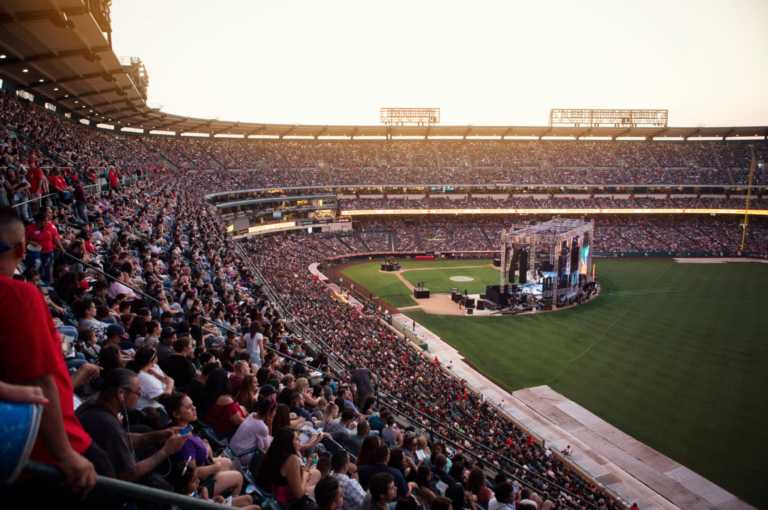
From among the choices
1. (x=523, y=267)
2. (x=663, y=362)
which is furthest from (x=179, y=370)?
(x=523, y=267)

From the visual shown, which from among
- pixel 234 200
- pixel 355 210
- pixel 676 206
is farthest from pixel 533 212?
pixel 234 200

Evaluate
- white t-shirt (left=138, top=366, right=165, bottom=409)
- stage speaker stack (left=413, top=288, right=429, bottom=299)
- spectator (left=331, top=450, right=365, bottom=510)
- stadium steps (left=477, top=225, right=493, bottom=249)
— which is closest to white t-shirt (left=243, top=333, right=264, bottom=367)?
white t-shirt (left=138, top=366, right=165, bottom=409)

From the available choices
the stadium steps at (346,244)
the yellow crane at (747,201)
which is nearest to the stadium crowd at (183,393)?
the stadium steps at (346,244)

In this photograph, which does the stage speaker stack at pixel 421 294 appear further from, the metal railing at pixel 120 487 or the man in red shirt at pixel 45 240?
the metal railing at pixel 120 487

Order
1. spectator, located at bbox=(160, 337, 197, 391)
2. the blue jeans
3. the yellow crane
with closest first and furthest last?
spectator, located at bbox=(160, 337, 197, 391)
the blue jeans
the yellow crane

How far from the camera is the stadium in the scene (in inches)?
176

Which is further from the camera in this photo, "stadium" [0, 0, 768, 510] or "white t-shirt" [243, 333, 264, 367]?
"white t-shirt" [243, 333, 264, 367]

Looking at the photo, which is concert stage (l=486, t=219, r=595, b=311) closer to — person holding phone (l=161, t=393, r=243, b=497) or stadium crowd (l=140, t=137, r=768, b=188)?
stadium crowd (l=140, t=137, r=768, b=188)

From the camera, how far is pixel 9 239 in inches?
91.6

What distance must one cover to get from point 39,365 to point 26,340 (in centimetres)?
12

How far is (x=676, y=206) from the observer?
225ft

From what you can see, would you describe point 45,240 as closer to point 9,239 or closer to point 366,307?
point 9,239

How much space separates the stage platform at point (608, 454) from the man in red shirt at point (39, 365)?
1859cm

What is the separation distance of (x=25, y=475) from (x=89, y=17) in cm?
1804
